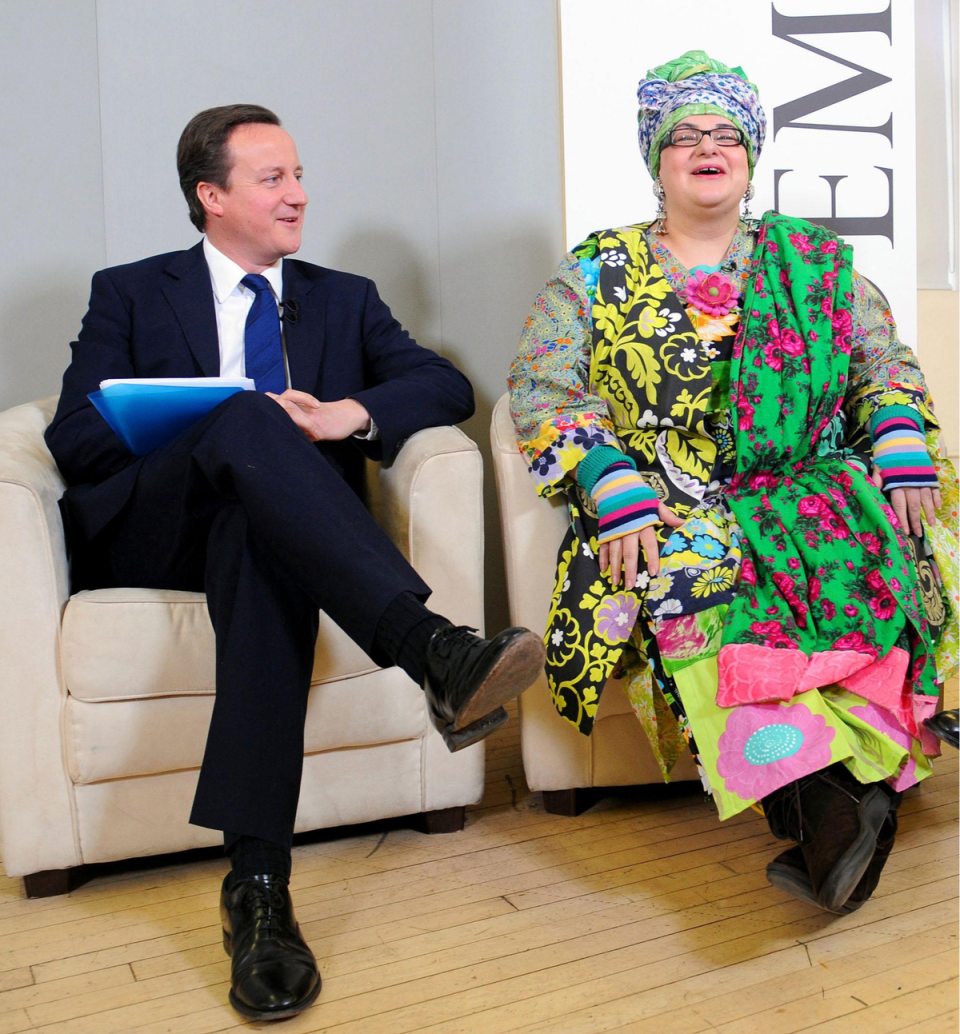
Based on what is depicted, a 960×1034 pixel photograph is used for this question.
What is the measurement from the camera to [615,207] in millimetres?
2424

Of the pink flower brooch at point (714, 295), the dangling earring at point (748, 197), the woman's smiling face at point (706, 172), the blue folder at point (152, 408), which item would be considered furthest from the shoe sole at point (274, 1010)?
the dangling earring at point (748, 197)

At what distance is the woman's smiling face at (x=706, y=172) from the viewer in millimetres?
1760

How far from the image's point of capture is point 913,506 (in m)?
1.67

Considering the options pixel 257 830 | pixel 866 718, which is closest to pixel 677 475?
pixel 866 718

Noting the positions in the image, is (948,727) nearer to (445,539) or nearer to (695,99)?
(445,539)

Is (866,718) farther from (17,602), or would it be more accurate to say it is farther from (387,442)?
(17,602)

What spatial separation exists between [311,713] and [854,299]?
114cm

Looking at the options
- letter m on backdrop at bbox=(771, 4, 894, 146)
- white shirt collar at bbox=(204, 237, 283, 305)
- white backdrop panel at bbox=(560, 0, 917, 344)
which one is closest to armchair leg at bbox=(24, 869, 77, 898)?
white shirt collar at bbox=(204, 237, 283, 305)

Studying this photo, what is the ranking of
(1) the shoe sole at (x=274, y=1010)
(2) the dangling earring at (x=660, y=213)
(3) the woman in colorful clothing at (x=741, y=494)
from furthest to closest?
(2) the dangling earring at (x=660, y=213), (3) the woman in colorful clothing at (x=741, y=494), (1) the shoe sole at (x=274, y=1010)

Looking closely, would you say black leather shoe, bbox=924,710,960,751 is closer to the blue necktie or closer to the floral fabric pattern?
the floral fabric pattern

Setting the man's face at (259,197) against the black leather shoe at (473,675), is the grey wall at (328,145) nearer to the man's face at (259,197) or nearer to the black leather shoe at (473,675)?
the man's face at (259,197)

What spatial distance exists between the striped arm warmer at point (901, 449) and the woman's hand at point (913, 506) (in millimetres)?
10

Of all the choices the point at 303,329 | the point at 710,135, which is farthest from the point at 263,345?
the point at 710,135

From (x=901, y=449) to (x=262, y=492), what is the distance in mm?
1011
